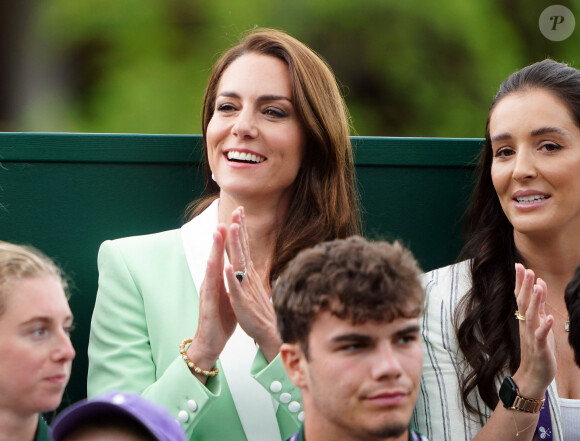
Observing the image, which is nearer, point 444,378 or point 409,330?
point 409,330

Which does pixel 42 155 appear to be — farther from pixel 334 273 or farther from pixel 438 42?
pixel 438 42

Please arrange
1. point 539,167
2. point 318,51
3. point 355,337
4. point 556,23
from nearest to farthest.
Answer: point 355,337 < point 539,167 < point 556,23 < point 318,51

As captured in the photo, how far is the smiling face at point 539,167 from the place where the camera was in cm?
321

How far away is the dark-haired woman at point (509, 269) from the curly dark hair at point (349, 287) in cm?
74

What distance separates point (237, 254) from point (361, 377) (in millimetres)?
691

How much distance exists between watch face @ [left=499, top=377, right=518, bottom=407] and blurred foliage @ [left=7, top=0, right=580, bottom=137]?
2.76 metres

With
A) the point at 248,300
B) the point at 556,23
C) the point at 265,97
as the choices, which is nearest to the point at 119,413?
the point at 248,300

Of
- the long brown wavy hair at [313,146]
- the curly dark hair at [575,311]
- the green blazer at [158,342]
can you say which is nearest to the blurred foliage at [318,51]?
the long brown wavy hair at [313,146]

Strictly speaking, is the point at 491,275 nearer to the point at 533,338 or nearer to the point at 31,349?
the point at 533,338

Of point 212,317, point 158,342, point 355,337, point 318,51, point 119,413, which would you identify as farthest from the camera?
point 318,51

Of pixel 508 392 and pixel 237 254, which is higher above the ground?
pixel 237 254

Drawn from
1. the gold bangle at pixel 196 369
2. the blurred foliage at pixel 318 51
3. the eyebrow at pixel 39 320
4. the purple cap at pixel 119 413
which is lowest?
the purple cap at pixel 119 413

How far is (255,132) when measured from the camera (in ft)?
10.6

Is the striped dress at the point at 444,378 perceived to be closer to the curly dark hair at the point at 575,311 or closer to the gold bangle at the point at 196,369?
the curly dark hair at the point at 575,311
